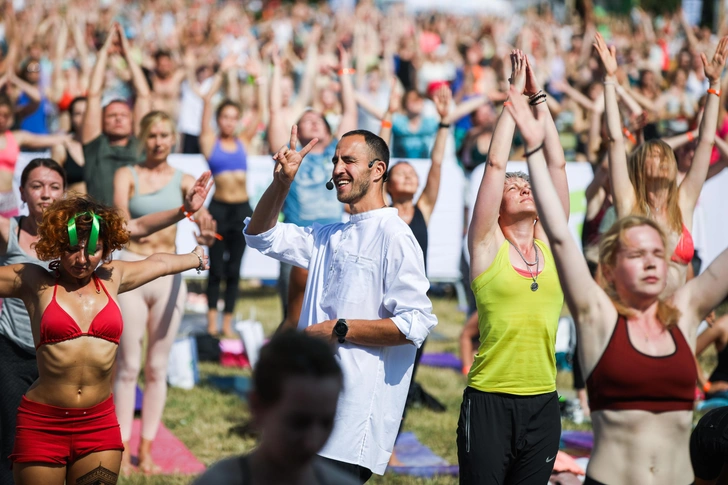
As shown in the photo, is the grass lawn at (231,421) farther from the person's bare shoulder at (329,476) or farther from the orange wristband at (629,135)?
the person's bare shoulder at (329,476)

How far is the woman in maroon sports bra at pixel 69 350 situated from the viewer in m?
4.02

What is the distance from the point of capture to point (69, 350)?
13.3ft

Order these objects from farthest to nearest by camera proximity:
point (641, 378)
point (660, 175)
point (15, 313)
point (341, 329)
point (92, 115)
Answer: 1. point (92, 115)
2. point (660, 175)
3. point (15, 313)
4. point (341, 329)
5. point (641, 378)

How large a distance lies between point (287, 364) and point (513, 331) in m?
2.00

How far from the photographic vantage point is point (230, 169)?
9477 mm

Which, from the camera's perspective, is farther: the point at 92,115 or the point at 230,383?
the point at 230,383

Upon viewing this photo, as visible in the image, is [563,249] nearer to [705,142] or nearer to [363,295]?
[363,295]

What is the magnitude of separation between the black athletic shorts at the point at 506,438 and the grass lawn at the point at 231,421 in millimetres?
1812

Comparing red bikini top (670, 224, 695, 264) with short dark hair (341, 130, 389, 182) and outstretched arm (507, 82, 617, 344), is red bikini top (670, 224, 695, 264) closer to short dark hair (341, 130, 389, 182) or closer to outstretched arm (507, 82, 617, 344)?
short dark hair (341, 130, 389, 182)

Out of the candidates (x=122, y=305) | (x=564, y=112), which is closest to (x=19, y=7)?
(x=564, y=112)

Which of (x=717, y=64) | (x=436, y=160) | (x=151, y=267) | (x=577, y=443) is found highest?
(x=717, y=64)

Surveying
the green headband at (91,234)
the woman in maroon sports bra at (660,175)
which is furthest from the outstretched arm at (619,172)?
the green headband at (91,234)

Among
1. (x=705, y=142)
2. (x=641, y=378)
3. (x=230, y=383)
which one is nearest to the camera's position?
(x=641, y=378)

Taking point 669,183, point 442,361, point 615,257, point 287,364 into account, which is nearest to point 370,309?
point 615,257
